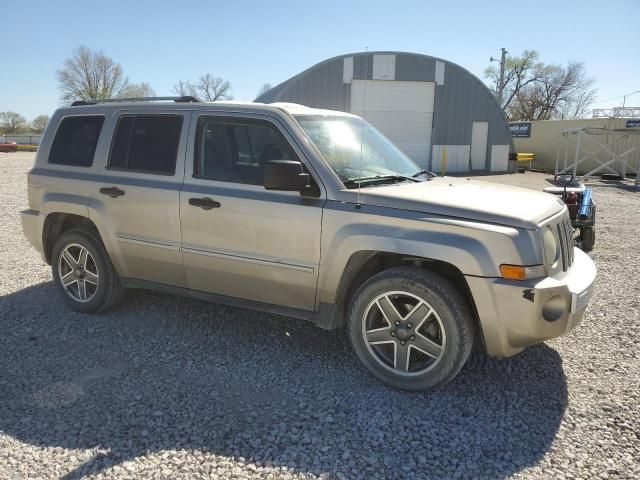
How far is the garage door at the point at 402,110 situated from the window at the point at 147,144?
19.3m

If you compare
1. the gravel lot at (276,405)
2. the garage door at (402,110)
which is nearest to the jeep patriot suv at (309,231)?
the gravel lot at (276,405)

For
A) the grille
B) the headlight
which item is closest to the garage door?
the grille

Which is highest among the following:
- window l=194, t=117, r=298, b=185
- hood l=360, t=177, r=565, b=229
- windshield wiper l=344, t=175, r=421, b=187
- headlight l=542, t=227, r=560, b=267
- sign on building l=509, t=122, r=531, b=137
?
sign on building l=509, t=122, r=531, b=137

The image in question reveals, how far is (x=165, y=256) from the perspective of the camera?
4352 mm

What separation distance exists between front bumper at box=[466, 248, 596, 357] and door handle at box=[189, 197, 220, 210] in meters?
2.01

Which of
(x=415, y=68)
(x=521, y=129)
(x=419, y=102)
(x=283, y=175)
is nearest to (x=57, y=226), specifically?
(x=283, y=175)

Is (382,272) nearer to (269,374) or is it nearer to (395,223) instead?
(395,223)

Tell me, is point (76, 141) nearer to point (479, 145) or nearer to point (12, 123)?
point (479, 145)

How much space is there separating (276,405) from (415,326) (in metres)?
1.08

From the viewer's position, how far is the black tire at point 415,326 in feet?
11.0

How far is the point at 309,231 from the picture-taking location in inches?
145

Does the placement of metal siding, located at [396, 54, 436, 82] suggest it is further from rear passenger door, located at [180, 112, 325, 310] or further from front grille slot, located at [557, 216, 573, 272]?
front grille slot, located at [557, 216, 573, 272]

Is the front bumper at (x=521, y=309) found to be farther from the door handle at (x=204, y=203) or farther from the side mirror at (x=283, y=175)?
the door handle at (x=204, y=203)

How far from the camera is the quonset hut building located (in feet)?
74.5
